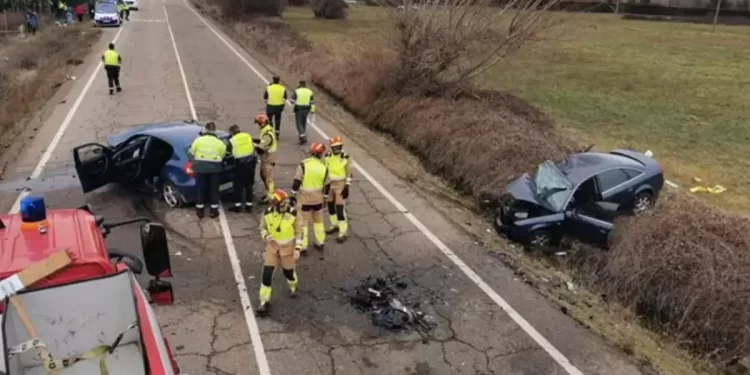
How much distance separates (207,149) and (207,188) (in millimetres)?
857

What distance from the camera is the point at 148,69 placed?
86.4ft

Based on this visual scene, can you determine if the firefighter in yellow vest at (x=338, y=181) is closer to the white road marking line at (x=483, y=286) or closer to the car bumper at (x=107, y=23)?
the white road marking line at (x=483, y=286)

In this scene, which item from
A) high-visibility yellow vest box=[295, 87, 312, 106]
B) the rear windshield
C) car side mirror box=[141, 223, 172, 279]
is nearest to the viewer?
car side mirror box=[141, 223, 172, 279]

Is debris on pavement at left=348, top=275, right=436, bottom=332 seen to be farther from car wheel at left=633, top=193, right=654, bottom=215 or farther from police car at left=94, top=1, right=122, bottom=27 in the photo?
police car at left=94, top=1, right=122, bottom=27

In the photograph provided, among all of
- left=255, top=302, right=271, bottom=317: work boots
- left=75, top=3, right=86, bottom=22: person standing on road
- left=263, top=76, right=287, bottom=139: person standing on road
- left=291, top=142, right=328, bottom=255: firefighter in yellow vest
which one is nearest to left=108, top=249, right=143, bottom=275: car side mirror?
left=255, top=302, right=271, bottom=317: work boots

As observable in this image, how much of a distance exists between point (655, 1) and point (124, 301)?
289 feet

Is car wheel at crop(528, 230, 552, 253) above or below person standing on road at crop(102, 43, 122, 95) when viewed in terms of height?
below

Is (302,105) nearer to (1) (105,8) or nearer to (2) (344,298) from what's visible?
(2) (344,298)

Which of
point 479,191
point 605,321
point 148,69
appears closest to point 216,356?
point 605,321

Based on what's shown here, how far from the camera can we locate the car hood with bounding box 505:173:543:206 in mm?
11709

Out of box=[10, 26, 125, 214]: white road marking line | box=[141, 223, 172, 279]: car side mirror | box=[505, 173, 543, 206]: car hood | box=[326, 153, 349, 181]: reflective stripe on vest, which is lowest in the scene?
box=[10, 26, 125, 214]: white road marking line

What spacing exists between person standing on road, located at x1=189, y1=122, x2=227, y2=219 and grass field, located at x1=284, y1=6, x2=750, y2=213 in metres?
10.2

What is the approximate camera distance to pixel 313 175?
9711mm

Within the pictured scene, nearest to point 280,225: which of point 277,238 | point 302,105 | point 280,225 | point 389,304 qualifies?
point 280,225
